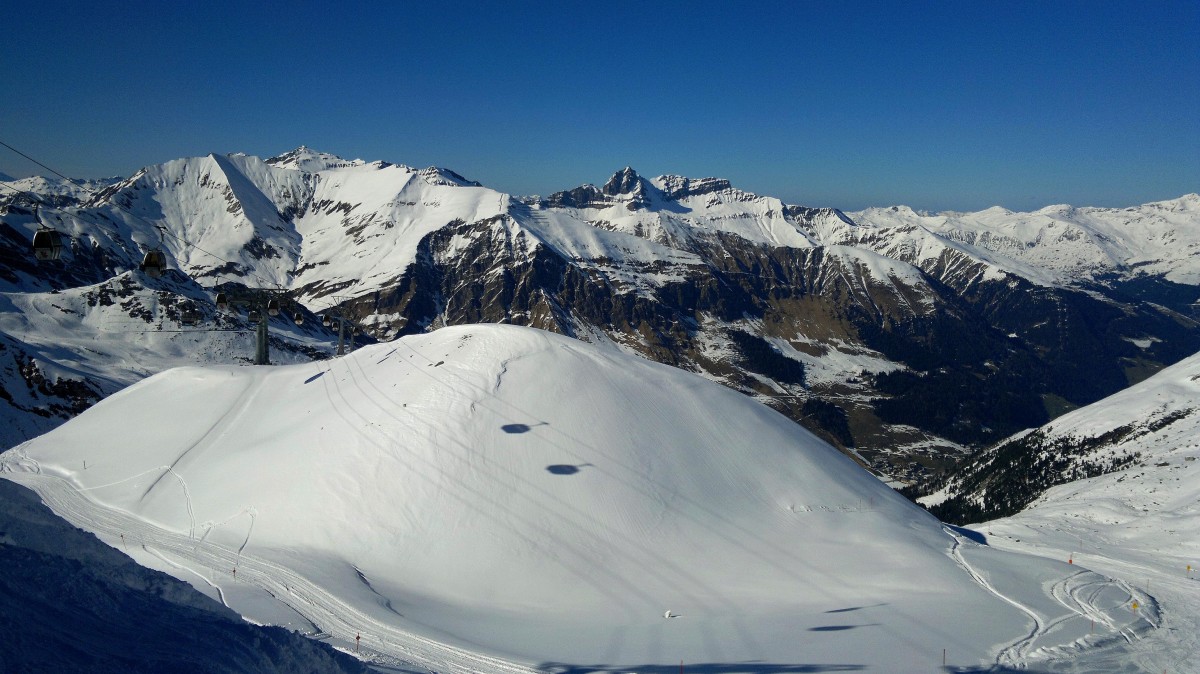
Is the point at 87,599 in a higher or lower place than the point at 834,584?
higher

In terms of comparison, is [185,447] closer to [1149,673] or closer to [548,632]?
[548,632]

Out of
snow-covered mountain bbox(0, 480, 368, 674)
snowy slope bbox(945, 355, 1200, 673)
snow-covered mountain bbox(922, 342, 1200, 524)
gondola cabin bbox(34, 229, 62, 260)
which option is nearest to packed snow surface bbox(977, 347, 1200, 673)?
snowy slope bbox(945, 355, 1200, 673)

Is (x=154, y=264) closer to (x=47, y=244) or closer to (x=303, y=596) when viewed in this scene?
(x=47, y=244)

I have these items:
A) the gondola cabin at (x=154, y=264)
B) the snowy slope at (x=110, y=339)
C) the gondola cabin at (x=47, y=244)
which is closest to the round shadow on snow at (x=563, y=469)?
the gondola cabin at (x=47, y=244)

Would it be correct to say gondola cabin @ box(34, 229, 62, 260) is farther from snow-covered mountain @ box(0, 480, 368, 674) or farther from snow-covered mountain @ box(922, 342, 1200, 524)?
→ snow-covered mountain @ box(922, 342, 1200, 524)

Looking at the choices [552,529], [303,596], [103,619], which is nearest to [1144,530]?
[552,529]

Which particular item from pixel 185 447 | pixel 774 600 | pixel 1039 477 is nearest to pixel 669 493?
pixel 774 600
